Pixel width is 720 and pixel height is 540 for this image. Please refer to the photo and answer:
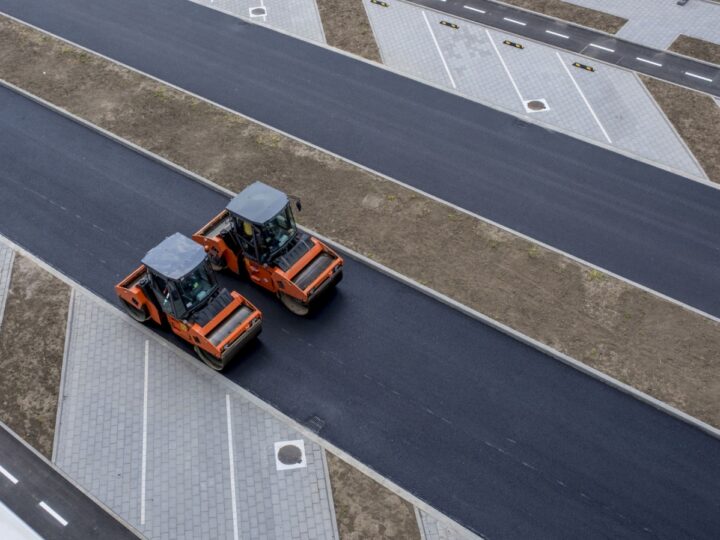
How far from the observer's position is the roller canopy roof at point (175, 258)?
17.7 m

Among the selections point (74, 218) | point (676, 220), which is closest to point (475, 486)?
point (676, 220)

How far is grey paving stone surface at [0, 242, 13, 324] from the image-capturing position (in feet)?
68.8

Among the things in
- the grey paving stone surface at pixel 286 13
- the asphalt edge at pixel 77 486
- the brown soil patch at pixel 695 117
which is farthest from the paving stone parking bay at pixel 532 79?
the asphalt edge at pixel 77 486

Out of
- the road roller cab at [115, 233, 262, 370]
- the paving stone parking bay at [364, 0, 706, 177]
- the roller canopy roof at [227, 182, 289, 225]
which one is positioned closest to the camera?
the road roller cab at [115, 233, 262, 370]

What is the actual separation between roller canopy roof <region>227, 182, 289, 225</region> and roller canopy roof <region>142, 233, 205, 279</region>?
163 centimetres

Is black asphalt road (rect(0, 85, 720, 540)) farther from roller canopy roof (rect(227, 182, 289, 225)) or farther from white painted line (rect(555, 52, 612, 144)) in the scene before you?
white painted line (rect(555, 52, 612, 144))

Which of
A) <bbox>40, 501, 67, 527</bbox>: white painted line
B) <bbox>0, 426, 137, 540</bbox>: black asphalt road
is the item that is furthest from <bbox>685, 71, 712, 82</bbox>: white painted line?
<bbox>40, 501, 67, 527</bbox>: white painted line

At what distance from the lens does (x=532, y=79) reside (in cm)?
2847

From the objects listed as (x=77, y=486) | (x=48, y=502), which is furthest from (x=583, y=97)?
(x=48, y=502)

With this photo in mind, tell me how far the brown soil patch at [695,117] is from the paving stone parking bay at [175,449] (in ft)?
58.2

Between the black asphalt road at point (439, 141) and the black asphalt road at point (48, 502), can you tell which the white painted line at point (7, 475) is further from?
the black asphalt road at point (439, 141)

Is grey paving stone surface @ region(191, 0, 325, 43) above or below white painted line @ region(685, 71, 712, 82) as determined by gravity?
above

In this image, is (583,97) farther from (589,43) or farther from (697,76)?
(697,76)

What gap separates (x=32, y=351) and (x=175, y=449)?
5449mm
